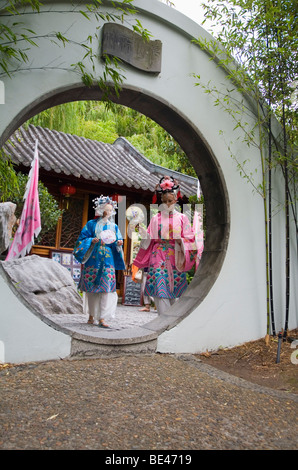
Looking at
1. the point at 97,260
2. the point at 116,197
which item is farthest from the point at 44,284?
the point at 116,197

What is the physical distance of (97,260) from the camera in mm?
4836

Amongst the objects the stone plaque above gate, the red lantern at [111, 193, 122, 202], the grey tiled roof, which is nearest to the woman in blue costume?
the stone plaque above gate

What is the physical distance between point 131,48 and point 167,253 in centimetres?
203

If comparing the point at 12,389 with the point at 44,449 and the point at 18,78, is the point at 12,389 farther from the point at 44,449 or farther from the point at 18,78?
the point at 18,78

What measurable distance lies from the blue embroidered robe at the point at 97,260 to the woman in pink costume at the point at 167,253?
516mm

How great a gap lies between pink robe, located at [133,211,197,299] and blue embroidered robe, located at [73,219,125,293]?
1.69ft

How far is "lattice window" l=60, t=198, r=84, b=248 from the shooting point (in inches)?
366

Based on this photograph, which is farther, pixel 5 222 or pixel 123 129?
pixel 123 129

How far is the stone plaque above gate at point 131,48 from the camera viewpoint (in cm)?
328

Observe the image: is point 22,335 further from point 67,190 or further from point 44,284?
point 67,190

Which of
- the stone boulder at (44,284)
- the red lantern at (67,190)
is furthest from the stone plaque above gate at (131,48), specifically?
the red lantern at (67,190)

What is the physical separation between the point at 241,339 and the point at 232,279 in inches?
22.3

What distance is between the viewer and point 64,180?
30.0 feet

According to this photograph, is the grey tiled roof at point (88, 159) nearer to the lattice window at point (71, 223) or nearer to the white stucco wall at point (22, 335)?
the lattice window at point (71, 223)
